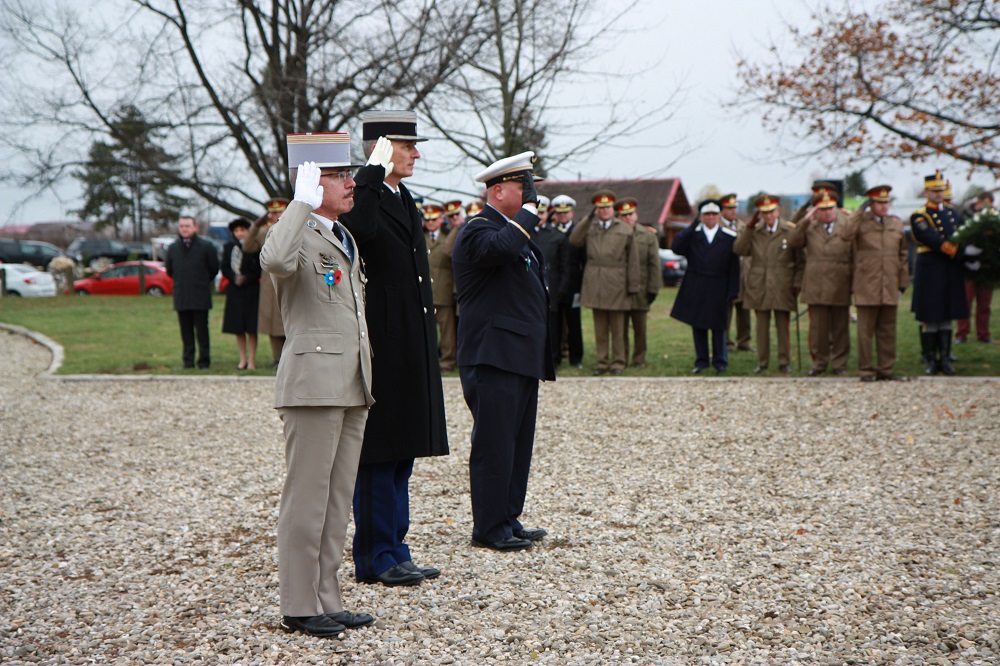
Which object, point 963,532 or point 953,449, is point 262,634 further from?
point 953,449

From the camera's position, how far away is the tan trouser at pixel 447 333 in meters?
13.2

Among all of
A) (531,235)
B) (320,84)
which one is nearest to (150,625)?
(531,235)

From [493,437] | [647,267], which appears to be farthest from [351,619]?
[647,267]

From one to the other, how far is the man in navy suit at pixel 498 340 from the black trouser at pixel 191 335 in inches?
354

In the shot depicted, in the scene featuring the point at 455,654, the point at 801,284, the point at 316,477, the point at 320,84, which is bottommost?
the point at 455,654

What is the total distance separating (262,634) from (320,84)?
14.9 meters

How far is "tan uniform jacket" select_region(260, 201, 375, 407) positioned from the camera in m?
3.86

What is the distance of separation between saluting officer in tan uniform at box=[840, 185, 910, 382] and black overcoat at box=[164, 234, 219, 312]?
7.86 meters

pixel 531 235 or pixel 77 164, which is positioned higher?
pixel 77 164

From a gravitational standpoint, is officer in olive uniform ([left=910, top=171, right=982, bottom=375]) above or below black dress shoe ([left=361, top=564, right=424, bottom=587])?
above

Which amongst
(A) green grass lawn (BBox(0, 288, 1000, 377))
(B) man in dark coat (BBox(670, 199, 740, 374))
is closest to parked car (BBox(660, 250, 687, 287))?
(A) green grass lawn (BBox(0, 288, 1000, 377))

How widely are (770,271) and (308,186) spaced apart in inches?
352

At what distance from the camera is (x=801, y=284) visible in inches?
460

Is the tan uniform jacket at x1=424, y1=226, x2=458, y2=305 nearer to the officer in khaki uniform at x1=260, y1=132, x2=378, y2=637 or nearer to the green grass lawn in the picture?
the green grass lawn
